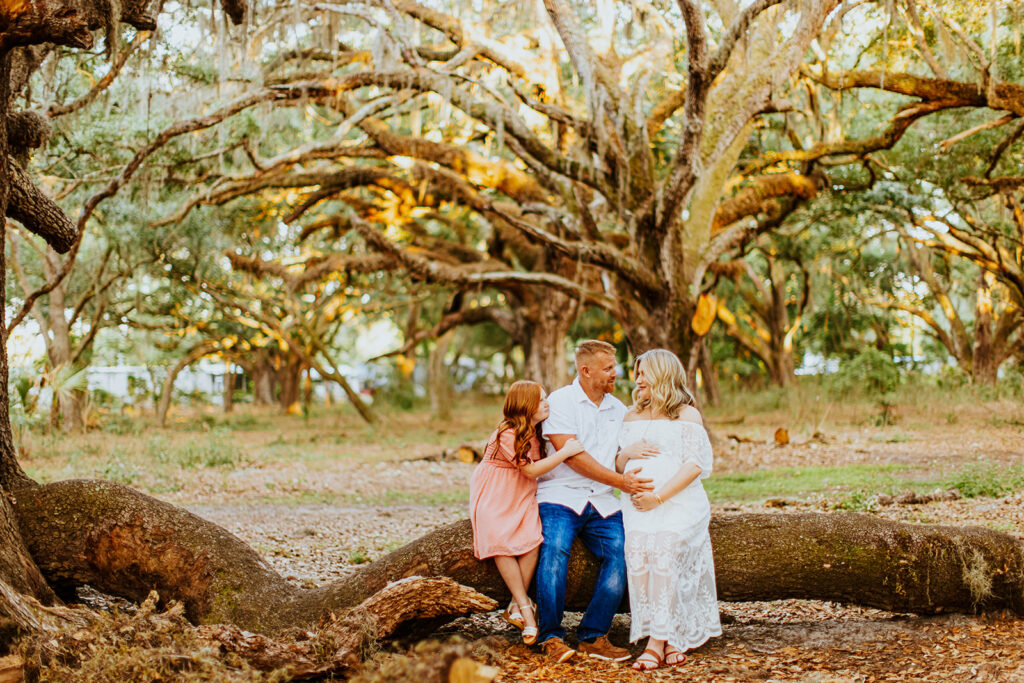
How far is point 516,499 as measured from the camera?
4453 millimetres

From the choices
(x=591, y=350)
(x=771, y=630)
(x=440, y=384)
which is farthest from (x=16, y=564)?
(x=440, y=384)

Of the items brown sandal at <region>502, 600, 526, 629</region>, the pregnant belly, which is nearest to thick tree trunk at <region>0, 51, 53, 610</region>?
brown sandal at <region>502, 600, 526, 629</region>

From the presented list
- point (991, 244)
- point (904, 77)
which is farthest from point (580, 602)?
point (991, 244)

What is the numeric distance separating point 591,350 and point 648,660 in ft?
5.21

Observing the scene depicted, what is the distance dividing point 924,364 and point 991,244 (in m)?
14.8

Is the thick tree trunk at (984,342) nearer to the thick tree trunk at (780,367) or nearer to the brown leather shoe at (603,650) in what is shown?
the thick tree trunk at (780,367)

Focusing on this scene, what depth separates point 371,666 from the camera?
3693 millimetres

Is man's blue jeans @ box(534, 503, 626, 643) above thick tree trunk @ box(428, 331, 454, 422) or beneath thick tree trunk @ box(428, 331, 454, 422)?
beneath

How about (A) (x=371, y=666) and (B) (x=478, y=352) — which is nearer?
(A) (x=371, y=666)

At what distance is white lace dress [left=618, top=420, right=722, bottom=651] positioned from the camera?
4301mm

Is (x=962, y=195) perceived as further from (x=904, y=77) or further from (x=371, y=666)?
(x=371, y=666)

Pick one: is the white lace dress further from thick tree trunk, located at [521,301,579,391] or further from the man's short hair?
thick tree trunk, located at [521,301,579,391]

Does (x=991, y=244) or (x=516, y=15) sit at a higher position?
(x=516, y=15)

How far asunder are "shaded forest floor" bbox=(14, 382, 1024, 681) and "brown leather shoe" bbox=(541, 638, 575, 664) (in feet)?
0.18
